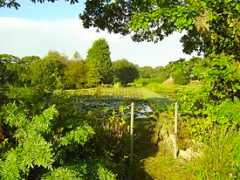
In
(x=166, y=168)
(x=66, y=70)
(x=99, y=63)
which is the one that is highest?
(x=99, y=63)

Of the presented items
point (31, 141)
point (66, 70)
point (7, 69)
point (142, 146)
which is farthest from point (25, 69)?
point (66, 70)

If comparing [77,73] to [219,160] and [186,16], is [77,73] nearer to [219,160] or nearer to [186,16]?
[186,16]

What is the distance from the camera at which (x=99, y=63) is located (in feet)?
211

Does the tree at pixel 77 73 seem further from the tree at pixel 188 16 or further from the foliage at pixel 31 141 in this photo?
the foliage at pixel 31 141

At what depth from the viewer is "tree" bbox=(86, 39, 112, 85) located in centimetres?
6043

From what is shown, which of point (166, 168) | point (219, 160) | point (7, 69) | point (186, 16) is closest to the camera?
point (7, 69)

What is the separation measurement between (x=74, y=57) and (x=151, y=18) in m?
56.9

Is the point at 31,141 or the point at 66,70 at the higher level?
the point at 66,70

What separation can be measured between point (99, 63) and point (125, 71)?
823 inches

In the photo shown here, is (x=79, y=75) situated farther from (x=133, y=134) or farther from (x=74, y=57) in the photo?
(x=133, y=134)

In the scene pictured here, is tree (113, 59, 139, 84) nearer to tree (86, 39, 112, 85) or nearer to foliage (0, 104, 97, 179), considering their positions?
tree (86, 39, 112, 85)

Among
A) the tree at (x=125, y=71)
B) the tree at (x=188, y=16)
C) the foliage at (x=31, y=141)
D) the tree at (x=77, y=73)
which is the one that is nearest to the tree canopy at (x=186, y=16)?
the tree at (x=188, y=16)

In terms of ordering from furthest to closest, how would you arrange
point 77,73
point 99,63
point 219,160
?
1. point 99,63
2. point 77,73
3. point 219,160

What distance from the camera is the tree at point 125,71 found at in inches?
3253
